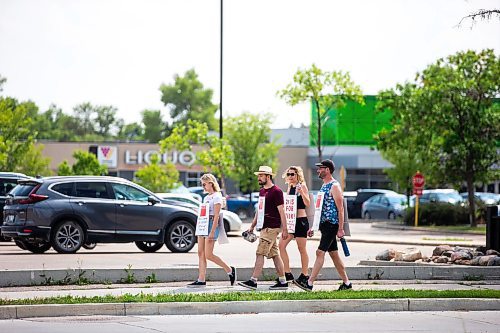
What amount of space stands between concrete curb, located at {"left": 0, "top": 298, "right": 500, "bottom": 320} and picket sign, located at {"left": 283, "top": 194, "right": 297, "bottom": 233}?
2346 millimetres

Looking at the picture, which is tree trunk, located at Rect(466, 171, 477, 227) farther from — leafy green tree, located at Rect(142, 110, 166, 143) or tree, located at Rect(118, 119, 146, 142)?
tree, located at Rect(118, 119, 146, 142)

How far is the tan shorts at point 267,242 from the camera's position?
16.2m

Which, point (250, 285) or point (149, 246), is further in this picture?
point (149, 246)

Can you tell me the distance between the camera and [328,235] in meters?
15.5

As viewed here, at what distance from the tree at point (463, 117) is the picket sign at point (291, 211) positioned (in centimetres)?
2891

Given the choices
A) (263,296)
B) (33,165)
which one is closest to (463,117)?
(33,165)

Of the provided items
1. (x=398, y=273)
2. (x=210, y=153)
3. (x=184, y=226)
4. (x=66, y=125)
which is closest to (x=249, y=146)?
(x=210, y=153)

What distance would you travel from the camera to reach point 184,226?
2491 centimetres

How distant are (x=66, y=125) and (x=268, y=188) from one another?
431 feet

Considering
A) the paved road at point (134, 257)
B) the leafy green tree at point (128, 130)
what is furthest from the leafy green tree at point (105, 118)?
the paved road at point (134, 257)

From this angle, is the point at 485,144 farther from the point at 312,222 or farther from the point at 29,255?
the point at 312,222

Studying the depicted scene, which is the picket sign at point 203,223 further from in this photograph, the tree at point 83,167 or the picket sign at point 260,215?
the tree at point 83,167

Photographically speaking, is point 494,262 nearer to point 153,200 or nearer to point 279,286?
point 279,286

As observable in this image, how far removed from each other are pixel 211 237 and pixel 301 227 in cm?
140
